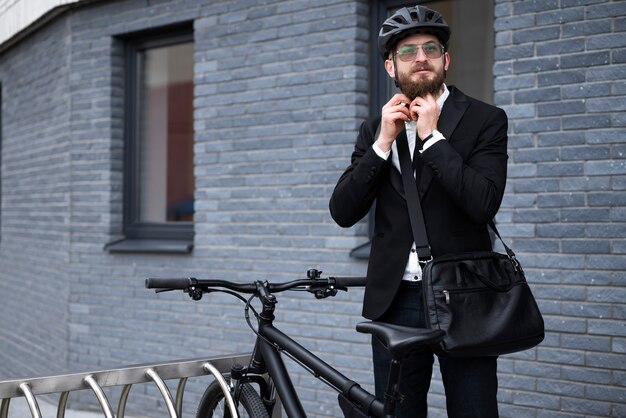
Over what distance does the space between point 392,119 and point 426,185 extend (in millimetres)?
235

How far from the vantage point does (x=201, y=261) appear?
6520 millimetres

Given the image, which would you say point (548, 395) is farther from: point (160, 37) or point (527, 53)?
point (160, 37)

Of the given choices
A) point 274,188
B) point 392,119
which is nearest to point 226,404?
point 392,119

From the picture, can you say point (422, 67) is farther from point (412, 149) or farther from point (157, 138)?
point (157, 138)

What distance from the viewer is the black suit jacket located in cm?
265

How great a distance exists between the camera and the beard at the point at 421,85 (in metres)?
2.78

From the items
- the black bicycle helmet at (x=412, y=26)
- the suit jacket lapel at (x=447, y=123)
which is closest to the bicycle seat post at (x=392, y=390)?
the suit jacket lapel at (x=447, y=123)

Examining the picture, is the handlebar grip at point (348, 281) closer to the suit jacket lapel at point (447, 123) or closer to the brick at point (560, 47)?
the suit jacket lapel at point (447, 123)

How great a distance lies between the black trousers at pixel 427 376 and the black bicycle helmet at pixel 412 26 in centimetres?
77

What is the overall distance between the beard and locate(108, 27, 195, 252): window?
176 inches

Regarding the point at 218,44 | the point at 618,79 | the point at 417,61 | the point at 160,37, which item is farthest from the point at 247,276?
the point at 417,61

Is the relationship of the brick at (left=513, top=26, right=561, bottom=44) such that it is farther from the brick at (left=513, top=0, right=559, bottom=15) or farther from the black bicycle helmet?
the black bicycle helmet

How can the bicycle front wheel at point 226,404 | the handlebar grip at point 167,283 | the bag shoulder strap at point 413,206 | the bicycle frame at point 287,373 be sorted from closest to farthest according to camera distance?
the bicycle frame at point 287,373 → the bag shoulder strap at point 413,206 → the handlebar grip at point 167,283 → the bicycle front wheel at point 226,404

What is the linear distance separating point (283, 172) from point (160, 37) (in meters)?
1.98
